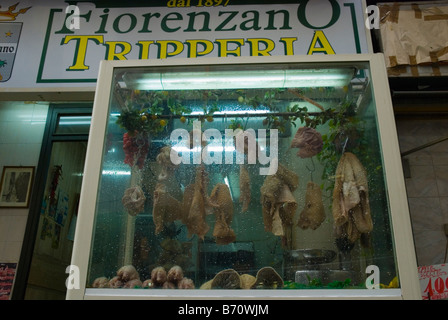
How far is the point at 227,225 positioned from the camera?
2.41 meters

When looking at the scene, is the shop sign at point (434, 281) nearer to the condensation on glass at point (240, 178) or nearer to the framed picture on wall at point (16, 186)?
the condensation on glass at point (240, 178)

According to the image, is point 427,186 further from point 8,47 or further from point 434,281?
point 8,47

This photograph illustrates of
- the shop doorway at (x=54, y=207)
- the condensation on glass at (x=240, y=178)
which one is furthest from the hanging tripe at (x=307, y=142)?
the shop doorway at (x=54, y=207)

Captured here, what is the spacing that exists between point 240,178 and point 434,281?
1.75 meters

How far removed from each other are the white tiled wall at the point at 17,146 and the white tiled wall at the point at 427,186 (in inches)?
139

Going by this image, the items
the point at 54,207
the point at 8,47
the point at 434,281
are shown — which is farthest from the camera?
the point at 54,207

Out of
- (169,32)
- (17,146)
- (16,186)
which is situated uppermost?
(169,32)

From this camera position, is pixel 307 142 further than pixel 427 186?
No

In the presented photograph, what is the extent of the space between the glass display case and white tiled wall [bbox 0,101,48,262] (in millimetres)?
2018

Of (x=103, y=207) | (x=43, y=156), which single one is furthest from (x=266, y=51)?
(x=43, y=156)

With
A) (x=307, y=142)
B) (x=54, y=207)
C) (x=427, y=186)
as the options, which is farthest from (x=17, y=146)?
(x=427, y=186)

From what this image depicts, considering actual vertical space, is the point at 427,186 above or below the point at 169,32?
below

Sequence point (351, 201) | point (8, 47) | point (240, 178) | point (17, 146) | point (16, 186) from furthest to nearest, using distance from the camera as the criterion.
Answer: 1. point (17, 146)
2. point (16, 186)
3. point (8, 47)
4. point (240, 178)
5. point (351, 201)

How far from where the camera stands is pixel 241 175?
2467mm
